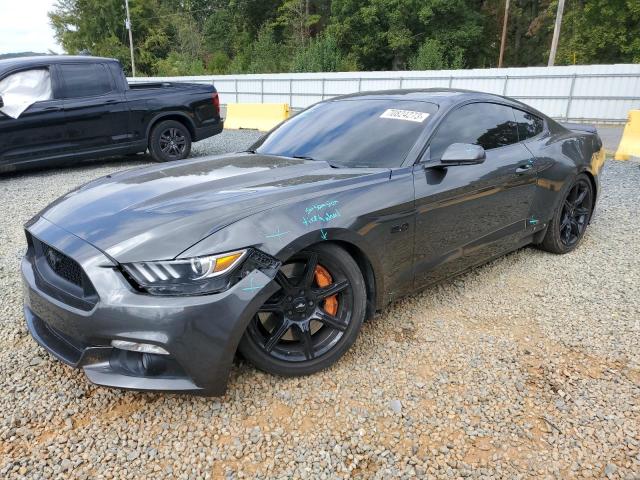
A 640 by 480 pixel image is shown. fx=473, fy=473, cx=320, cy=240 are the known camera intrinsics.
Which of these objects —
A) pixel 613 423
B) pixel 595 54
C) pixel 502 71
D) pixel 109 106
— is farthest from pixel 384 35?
pixel 613 423

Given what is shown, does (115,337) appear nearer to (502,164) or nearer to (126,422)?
(126,422)

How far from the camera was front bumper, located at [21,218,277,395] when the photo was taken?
2.01 meters

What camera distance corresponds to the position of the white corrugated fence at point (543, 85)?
16.4 meters

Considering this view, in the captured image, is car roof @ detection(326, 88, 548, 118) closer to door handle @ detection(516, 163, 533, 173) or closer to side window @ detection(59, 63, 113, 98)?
door handle @ detection(516, 163, 533, 173)

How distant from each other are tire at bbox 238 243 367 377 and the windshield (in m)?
0.81

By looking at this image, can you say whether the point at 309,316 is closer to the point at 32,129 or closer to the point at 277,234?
the point at 277,234

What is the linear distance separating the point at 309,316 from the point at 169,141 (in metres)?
7.11

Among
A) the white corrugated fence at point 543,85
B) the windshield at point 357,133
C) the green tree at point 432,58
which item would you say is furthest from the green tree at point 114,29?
the windshield at point 357,133

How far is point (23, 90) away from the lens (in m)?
7.17

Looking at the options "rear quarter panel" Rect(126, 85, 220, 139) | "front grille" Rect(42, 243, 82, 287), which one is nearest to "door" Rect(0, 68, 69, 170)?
"rear quarter panel" Rect(126, 85, 220, 139)

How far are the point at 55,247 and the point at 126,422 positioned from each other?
2.94 feet

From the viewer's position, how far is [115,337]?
204 centimetres

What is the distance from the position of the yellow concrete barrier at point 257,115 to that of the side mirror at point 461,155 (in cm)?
1092

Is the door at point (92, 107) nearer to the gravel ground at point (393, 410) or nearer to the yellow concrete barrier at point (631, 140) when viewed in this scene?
the gravel ground at point (393, 410)
